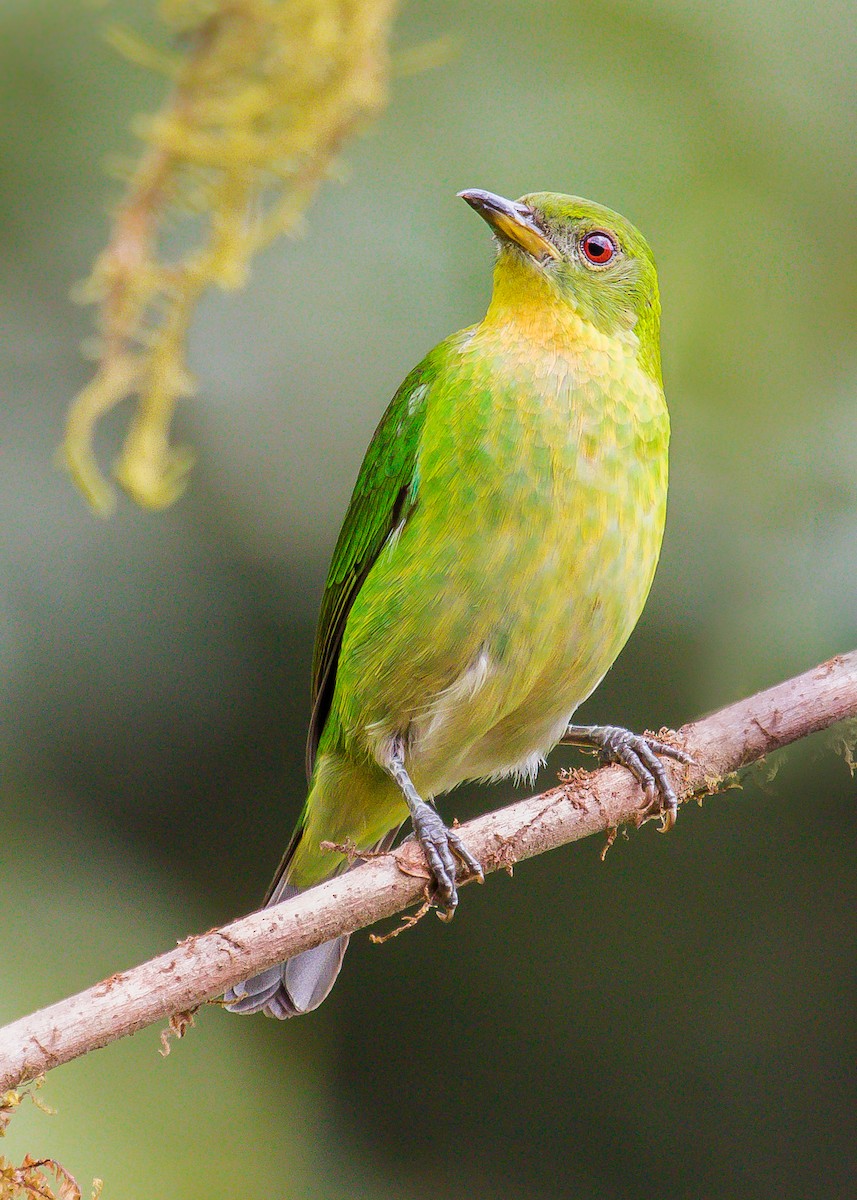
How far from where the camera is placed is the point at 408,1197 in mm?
3820

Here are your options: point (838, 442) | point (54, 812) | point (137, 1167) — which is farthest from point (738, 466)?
point (137, 1167)

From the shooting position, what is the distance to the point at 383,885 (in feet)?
7.09

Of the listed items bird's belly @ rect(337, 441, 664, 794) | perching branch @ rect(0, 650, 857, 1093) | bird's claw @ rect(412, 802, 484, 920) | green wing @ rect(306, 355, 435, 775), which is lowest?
perching branch @ rect(0, 650, 857, 1093)

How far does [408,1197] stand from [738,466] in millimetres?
2319

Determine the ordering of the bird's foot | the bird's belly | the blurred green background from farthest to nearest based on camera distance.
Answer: the blurred green background < the bird's belly < the bird's foot

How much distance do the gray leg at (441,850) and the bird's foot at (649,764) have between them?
0.35 m

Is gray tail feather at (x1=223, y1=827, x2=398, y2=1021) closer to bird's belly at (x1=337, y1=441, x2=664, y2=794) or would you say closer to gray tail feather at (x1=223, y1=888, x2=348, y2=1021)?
gray tail feather at (x1=223, y1=888, x2=348, y2=1021)

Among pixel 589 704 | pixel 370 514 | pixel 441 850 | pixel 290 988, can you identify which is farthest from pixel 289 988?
pixel 589 704

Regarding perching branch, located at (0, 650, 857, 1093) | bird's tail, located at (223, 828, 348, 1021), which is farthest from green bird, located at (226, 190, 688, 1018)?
perching branch, located at (0, 650, 857, 1093)

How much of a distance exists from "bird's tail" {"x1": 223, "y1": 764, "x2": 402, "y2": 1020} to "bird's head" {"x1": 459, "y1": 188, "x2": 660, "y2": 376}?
122 cm

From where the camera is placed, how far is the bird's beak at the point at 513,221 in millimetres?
2766

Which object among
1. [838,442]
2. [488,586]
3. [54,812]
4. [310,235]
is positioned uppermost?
[310,235]

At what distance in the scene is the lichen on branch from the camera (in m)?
2.26

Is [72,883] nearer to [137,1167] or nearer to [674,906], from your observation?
[137,1167]
